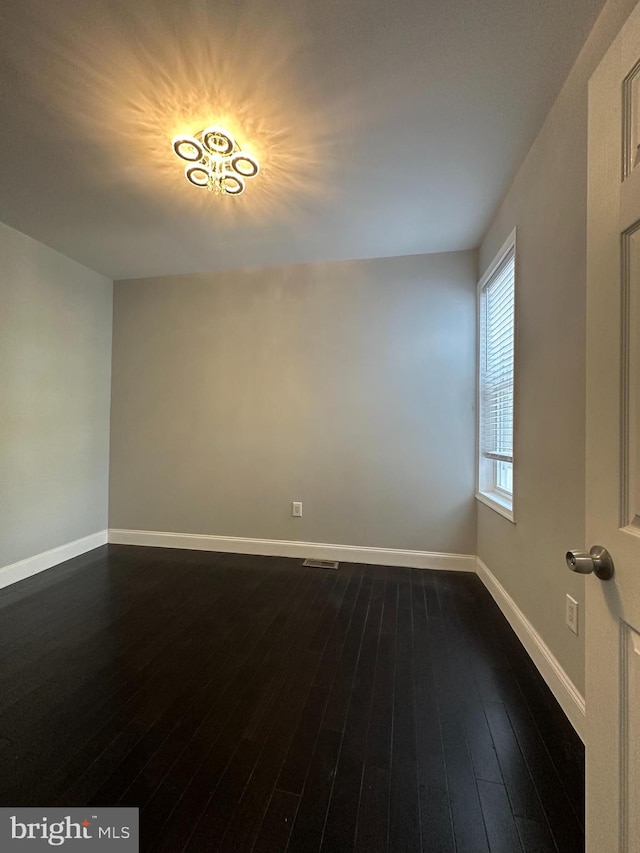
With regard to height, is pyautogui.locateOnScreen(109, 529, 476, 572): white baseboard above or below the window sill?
below

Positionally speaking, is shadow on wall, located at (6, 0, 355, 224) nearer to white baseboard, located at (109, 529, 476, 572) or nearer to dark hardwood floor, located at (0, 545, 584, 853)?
dark hardwood floor, located at (0, 545, 584, 853)

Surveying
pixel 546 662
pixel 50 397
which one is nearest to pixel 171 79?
pixel 50 397

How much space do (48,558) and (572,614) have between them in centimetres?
361

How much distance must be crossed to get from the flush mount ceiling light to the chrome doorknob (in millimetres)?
2179

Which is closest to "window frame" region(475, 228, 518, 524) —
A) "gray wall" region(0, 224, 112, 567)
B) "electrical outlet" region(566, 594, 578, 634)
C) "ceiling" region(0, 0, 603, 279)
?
"ceiling" region(0, 0, 603, 279)

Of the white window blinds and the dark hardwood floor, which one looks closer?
the dark hardwood floor

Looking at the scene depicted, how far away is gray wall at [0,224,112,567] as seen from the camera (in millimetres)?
2604

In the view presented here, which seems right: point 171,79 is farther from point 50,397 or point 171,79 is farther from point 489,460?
point 489,460

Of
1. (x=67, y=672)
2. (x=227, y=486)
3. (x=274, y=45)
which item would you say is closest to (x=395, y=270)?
(x=274, y=45)

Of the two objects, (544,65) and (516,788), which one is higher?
(544,65)

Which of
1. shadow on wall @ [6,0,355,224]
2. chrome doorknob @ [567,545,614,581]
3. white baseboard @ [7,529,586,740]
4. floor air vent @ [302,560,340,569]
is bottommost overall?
floor air vent @ [302,560,340,569]

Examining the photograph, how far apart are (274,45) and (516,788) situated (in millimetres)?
2736

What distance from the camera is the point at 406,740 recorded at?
130cm

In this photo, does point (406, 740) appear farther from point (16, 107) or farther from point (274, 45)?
point (16, 107)
